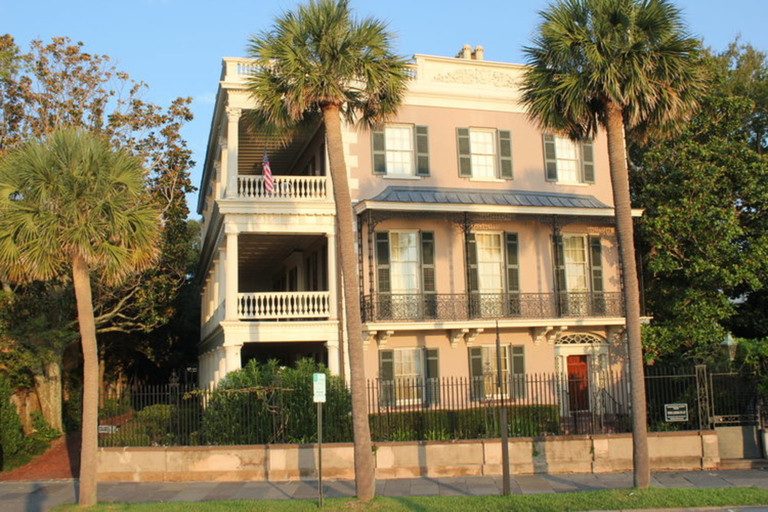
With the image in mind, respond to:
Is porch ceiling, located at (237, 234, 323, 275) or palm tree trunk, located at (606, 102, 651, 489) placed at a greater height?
porch ceiling, located at (237, 234, 323, 275)

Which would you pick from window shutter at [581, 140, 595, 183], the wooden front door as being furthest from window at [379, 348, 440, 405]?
window shutter at [581, 140, 595, 183]

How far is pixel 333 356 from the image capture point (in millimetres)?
21234

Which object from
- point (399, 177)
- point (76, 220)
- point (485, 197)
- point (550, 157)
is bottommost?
point (76, 220)

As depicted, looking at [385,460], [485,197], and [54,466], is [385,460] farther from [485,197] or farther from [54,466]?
[54,466]

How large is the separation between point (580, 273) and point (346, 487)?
11.7 metres

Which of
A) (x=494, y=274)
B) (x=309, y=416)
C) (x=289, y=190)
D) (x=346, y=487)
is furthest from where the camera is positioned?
(x=494, y=274)

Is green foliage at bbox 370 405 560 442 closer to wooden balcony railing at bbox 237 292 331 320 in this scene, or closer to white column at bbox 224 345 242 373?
wooden balcony railing at bbox 237 292 331 320

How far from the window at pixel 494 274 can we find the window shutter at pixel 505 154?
194 cm

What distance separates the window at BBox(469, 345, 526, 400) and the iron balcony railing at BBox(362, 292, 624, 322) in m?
1.15

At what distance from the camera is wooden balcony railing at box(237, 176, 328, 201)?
21.5 meters

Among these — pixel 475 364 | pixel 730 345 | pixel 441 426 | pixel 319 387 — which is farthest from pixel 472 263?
pixel 730 345

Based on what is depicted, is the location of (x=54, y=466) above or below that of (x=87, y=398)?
below

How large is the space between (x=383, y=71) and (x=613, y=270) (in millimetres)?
12990

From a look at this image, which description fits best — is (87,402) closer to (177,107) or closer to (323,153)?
(323,153)
